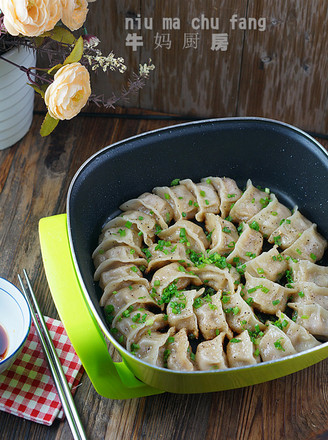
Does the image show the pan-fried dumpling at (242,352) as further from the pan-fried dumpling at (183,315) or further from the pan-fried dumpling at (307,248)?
the pan-fried dumpling at (307,248)

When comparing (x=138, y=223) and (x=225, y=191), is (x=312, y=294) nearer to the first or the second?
(x=225, y=191)

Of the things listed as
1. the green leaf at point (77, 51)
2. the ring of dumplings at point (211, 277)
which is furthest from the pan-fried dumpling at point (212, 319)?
the green leaf at point (77, 51)

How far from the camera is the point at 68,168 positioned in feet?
Result: 7.84

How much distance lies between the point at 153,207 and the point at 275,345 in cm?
63

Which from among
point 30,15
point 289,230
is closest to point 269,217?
point 289,230

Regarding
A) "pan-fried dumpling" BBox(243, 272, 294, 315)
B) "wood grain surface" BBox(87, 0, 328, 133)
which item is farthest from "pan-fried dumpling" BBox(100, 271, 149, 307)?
"wood grain surface" BBox(87, 0, 328, 133)

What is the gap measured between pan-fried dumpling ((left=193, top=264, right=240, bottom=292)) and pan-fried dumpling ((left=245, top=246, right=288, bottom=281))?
58mm

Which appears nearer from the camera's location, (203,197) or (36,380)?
(36,380)

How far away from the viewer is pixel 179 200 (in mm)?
2117

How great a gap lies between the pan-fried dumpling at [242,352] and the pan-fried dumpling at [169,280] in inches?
9.6

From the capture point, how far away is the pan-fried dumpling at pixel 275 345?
174cm

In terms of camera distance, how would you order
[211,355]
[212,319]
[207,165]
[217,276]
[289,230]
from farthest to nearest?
[207,165] → [289,230] → [217,276] → [212,319] → [211,355]

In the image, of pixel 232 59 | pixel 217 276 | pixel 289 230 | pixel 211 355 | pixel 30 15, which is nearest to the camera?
pixel 30 15

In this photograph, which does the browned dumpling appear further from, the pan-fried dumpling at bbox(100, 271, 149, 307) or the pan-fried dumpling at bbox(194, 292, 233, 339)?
the pan-fried dumpling at bbox(100, 271, 149, 307)
